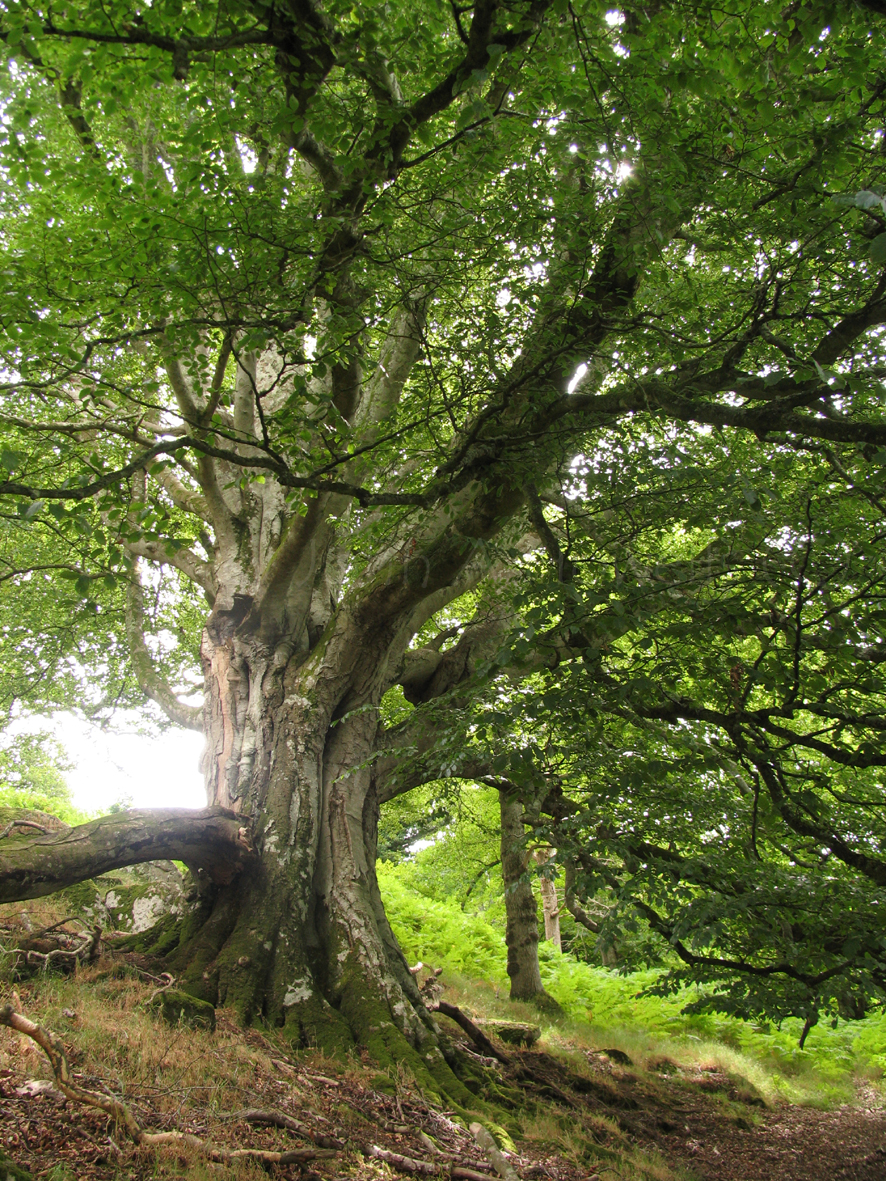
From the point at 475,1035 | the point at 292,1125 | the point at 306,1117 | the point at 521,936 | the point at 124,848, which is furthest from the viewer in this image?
the point at 521,936

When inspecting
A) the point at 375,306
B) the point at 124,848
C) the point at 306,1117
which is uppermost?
the point at 375,306

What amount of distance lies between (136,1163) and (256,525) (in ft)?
21.9

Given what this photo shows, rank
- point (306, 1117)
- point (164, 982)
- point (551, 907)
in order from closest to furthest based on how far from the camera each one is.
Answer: point (306, 1117)
point (164, 982)
point (551, 907)

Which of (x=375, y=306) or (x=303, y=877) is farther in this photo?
(x=303, y=877)

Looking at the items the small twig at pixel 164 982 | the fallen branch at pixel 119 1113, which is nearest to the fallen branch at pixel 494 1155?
the fallen branch at pixel 119 1113

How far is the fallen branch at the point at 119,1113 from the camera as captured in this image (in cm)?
285

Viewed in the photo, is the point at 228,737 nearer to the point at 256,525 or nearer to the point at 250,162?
the point at 256,525

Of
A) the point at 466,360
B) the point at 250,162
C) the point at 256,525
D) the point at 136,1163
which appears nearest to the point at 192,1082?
the point at 136,1163

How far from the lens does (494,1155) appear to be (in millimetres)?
3705

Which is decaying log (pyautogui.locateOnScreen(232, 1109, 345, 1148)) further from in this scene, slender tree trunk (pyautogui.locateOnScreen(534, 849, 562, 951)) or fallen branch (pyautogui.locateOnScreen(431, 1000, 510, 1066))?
slender tree trunk (pyautogui.locateOnScreen(534, 849, 562, 951))

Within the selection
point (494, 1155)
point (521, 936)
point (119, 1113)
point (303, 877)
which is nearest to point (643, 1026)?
point (521, 936)

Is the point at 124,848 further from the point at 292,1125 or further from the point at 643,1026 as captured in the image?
the point at 643,1026

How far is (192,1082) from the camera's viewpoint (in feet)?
11.7

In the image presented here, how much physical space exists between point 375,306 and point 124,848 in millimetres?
5130
